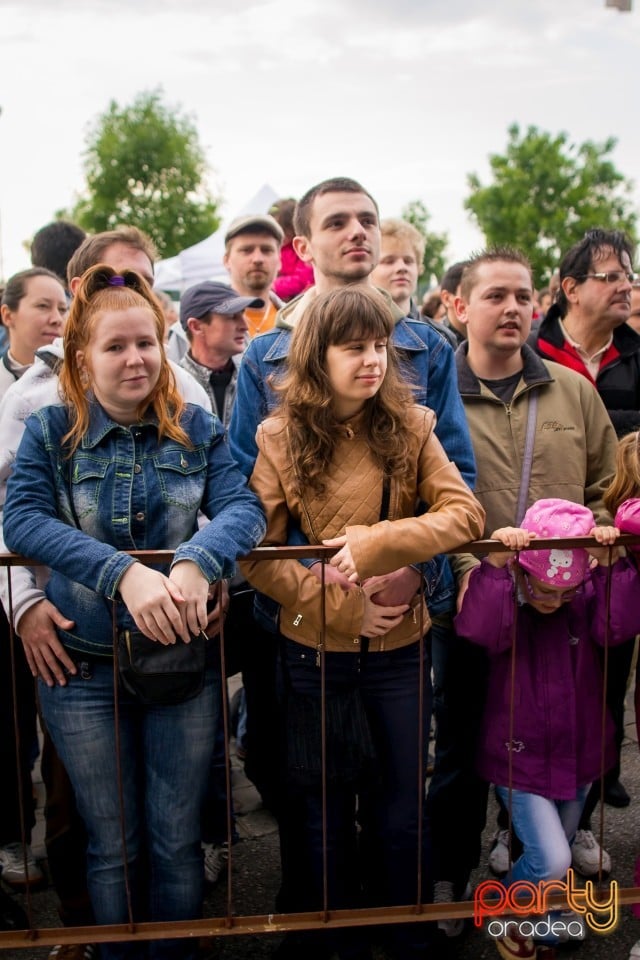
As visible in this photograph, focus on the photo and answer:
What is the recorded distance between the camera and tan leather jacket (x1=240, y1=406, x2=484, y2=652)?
2648 mm

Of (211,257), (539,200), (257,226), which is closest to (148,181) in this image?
(539,200)

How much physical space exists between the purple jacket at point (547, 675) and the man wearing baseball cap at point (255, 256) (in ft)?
9.17

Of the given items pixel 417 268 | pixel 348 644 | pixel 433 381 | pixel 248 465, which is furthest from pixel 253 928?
pixel 417 268

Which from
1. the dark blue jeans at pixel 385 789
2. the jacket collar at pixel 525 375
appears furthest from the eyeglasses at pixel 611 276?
the dark blue jeans at pixel 385 789

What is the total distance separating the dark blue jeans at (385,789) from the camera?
9.12 ft

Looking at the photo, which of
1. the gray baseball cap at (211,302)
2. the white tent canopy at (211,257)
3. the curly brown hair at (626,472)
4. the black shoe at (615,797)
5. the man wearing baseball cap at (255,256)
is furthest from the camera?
the white tent canopy at (211,257)

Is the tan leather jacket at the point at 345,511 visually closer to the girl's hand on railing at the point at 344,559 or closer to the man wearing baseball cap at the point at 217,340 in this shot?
the girl's hand on railing at the point at 344,559

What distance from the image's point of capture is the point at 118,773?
2609 millimetres

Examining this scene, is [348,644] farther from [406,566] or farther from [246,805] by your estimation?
[246,805]

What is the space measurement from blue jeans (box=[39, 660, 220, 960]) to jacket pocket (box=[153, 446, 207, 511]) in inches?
20.6

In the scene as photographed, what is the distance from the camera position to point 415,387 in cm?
296

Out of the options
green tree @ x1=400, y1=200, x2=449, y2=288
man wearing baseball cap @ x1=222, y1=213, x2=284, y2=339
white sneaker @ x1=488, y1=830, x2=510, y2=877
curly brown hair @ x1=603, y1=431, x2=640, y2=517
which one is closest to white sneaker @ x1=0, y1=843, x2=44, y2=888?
white sneaker @ x1=488, y1=830, x2=510, y2=877

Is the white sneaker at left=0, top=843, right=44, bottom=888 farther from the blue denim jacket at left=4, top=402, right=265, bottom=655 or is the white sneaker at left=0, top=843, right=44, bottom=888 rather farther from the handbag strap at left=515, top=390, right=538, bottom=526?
the handbag strap at left=515, top=390, right=538, bottom=526

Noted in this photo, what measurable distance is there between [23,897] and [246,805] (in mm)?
1056
